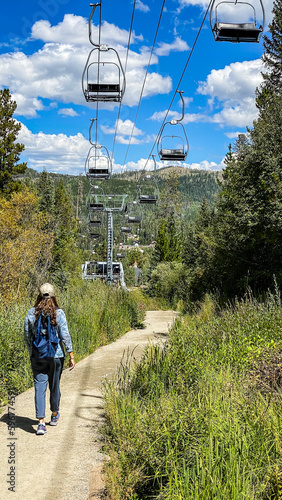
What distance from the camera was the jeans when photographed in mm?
5309

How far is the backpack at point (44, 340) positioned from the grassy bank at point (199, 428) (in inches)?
34.9

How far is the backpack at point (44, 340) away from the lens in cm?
533

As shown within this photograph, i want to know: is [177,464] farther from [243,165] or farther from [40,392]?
[243,165]

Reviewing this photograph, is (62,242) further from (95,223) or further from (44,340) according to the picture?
(44,340)

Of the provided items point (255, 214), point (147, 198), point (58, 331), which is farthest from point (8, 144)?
point (58, 331)

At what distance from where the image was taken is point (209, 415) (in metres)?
4.19

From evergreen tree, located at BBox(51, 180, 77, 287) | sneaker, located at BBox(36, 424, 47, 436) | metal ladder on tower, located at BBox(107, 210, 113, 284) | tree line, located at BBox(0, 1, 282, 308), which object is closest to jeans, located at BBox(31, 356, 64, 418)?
sneaker, located at BBox(36, 424, 47, 436)

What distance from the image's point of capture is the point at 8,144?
131ft

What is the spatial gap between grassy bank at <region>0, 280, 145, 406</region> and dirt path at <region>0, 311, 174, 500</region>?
1.44ft

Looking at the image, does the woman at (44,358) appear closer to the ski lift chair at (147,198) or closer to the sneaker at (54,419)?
the sneaker at (54,419)

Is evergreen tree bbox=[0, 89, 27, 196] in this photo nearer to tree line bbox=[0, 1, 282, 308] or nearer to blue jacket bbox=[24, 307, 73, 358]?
tree line bbox=[0, 1, 282, 308]

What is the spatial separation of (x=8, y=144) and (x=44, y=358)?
37.7 metres

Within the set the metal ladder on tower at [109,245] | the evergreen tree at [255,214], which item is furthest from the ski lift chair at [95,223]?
the evergreen tree at [255,214]

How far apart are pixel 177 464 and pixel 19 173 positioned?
40073 millimetres
